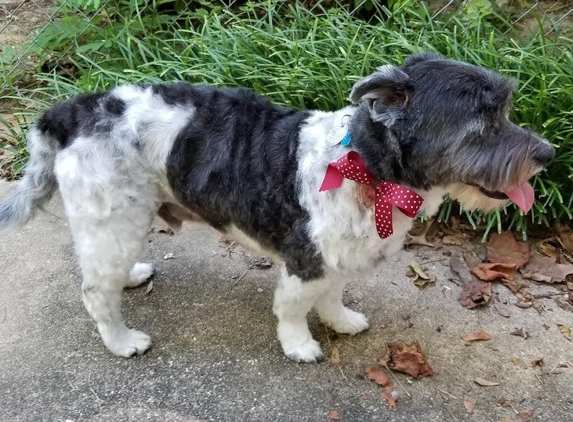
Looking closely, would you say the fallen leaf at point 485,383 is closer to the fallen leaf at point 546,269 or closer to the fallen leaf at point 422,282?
the fallen leaf at point 422,282

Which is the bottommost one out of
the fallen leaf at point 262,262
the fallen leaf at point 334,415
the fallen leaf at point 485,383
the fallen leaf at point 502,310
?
the fallen leaf at point 262,262

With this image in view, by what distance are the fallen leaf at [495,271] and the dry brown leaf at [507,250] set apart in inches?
2.1

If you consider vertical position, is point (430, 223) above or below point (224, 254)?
above

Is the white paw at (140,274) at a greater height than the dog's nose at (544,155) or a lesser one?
lesser

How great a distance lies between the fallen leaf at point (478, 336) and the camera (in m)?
3.45

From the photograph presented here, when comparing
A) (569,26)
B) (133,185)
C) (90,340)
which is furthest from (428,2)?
(90,340)

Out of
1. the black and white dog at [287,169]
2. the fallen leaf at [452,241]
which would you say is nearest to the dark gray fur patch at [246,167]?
the black and white dog at [287,169]

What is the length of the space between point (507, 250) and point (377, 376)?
146 centimetres

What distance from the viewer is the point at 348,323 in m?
3.44

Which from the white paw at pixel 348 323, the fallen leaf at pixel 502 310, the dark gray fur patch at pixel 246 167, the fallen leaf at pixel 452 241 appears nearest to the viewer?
the dark gray fur patch at pixel 246 167

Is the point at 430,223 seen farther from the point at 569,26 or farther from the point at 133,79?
the point at 133,79

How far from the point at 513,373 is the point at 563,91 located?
1882 millimetres

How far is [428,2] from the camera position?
5086 mm

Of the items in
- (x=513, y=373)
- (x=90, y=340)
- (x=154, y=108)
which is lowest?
(x=90, y=340)
